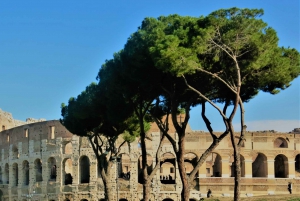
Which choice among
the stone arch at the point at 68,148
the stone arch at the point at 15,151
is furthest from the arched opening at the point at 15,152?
the stone arch at the point at 68,148

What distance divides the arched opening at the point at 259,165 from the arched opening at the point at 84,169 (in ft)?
41.2

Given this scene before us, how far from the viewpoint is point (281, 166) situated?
125ft

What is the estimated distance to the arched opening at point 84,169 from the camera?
3962 cm

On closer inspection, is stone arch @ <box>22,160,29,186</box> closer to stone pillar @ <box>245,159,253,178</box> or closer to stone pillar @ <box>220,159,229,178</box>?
stone pillar @ <box>220,159,229,178</box>

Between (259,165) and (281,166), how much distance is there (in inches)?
63.4

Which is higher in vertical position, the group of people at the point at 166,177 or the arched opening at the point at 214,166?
the arched opening at the point at 214,166

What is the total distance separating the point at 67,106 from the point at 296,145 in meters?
16.7

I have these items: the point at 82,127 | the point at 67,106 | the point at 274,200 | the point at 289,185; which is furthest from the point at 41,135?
the point at 274,200

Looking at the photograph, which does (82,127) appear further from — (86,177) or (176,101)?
(86,177)

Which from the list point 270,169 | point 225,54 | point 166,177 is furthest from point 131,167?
point 225,54

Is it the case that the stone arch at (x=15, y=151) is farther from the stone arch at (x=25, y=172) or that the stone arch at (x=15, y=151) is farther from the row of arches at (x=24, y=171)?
the stone arch at (x=25, y=172)

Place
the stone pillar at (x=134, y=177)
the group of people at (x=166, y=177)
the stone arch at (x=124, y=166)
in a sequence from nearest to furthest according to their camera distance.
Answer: the stone pillar at (x=134, y=177), the stone arch at (x=124, y=166), the group of people at (x=166, y=177)

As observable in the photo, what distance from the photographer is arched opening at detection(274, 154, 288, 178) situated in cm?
3678

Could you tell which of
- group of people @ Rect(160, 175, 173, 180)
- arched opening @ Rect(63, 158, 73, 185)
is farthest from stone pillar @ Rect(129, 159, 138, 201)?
group of people @ Rect(160, 175, 173, 180)
